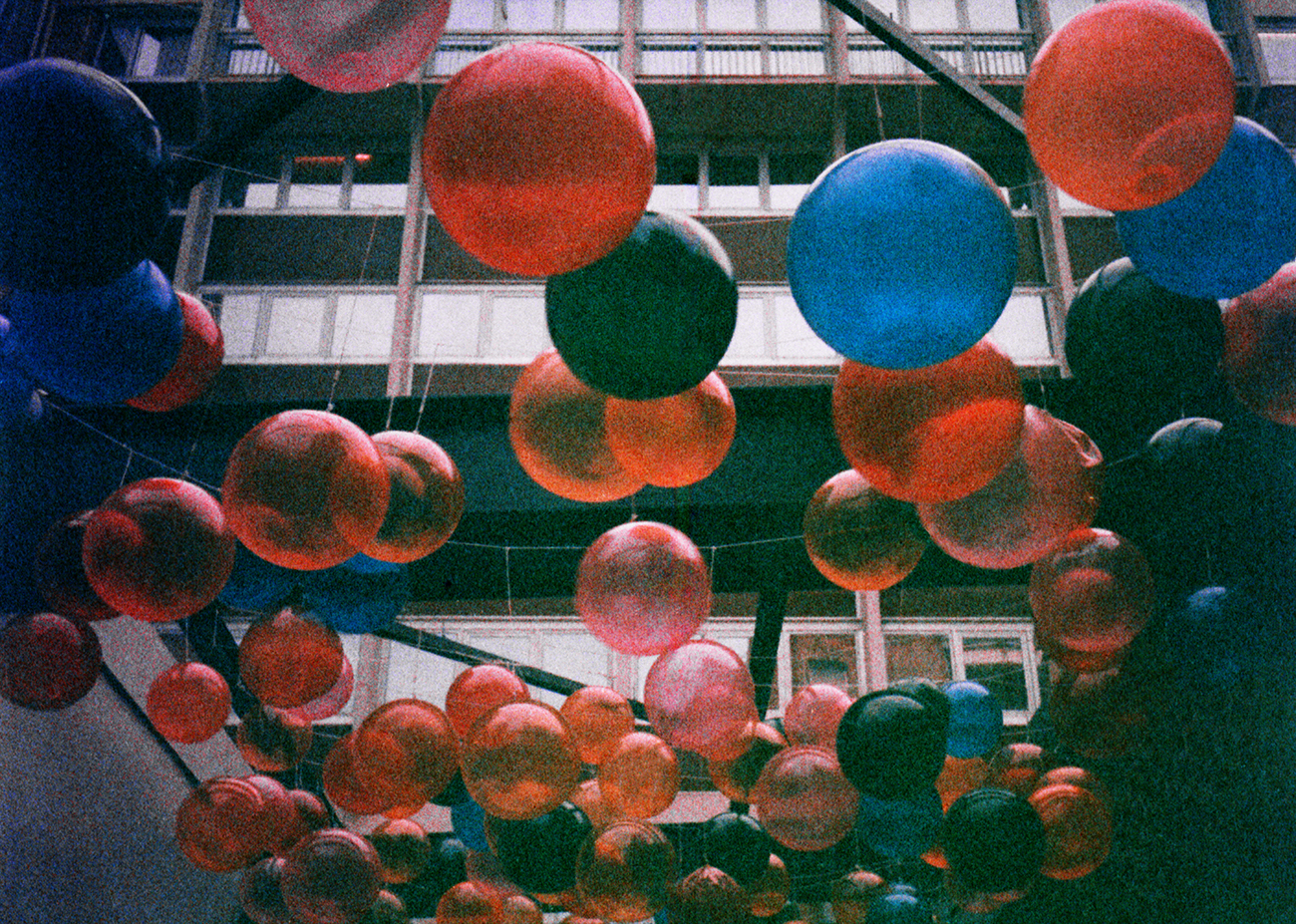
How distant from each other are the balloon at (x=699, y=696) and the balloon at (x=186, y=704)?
193 cm

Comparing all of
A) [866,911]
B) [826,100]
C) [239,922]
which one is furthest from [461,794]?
[826,100]

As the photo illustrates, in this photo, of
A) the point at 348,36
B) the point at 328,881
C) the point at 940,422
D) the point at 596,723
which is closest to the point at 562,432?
the point at 940,422

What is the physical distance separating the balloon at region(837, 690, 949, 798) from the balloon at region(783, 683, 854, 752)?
0.75 metres

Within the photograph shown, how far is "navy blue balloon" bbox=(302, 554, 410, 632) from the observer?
140 inches

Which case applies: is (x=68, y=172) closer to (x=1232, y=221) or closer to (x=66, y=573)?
(x=66, y=573)

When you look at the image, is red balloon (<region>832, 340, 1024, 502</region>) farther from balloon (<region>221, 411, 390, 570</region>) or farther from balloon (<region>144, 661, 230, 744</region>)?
balloon (<region>144, 661, 230, 744</region>)

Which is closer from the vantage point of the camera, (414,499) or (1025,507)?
(1025,507)

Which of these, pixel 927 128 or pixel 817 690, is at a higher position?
pixel 927 128

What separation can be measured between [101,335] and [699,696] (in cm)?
223

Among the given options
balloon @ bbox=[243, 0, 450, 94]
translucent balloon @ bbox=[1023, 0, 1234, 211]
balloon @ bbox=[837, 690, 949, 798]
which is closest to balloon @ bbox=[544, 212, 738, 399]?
balloon @ bbox=[243, 0, 450, 94]

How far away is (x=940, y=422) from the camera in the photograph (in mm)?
2189

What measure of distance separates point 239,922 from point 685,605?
247 inches

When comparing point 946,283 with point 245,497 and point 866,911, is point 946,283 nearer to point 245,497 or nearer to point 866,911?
point 245,497

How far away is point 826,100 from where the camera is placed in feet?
31.5
